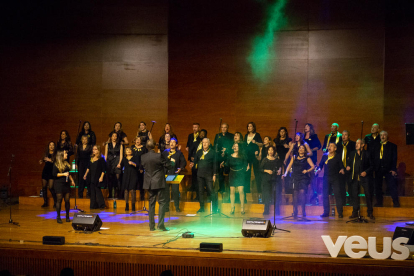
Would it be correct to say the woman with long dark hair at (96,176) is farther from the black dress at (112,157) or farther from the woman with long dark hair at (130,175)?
the woman with long dark hair at (130,175)

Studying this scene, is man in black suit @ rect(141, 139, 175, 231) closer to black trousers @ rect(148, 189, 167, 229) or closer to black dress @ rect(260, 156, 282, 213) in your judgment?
black trousers @ rect(148, 189, 167, 229)

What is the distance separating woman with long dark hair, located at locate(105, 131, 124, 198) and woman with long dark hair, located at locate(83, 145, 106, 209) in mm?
218

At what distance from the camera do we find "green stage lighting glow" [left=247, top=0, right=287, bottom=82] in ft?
33.3

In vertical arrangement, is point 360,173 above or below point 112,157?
below

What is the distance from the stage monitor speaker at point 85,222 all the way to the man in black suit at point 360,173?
4516 millimetres

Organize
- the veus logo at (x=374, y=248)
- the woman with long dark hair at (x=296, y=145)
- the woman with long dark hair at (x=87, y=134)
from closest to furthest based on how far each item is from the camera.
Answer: the veus logo at (x=374, y=248) < the woman with long dark hair at (x=296, y=145) < the woman with long dark hair at (x=87, y=134)

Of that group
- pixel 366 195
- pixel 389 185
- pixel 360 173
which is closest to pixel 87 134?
pixel 360 173

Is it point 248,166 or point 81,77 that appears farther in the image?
point 81,77

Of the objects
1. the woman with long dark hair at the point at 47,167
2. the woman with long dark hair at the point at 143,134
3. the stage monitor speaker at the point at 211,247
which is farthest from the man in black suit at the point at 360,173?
the woman with long dark hair at the point at 47,167

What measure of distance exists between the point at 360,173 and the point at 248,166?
2.16m

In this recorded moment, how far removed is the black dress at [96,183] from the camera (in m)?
8.42

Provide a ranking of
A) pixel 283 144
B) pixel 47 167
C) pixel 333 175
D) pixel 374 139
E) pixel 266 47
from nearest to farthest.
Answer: pixel 333 175 < pixel 374 139 < pixel 283 144 < pixel 47 167 < pixel 266 47

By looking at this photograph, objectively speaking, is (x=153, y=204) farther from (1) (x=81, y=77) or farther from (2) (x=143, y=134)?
(1) (x=81, y=77)

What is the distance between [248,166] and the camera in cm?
836
